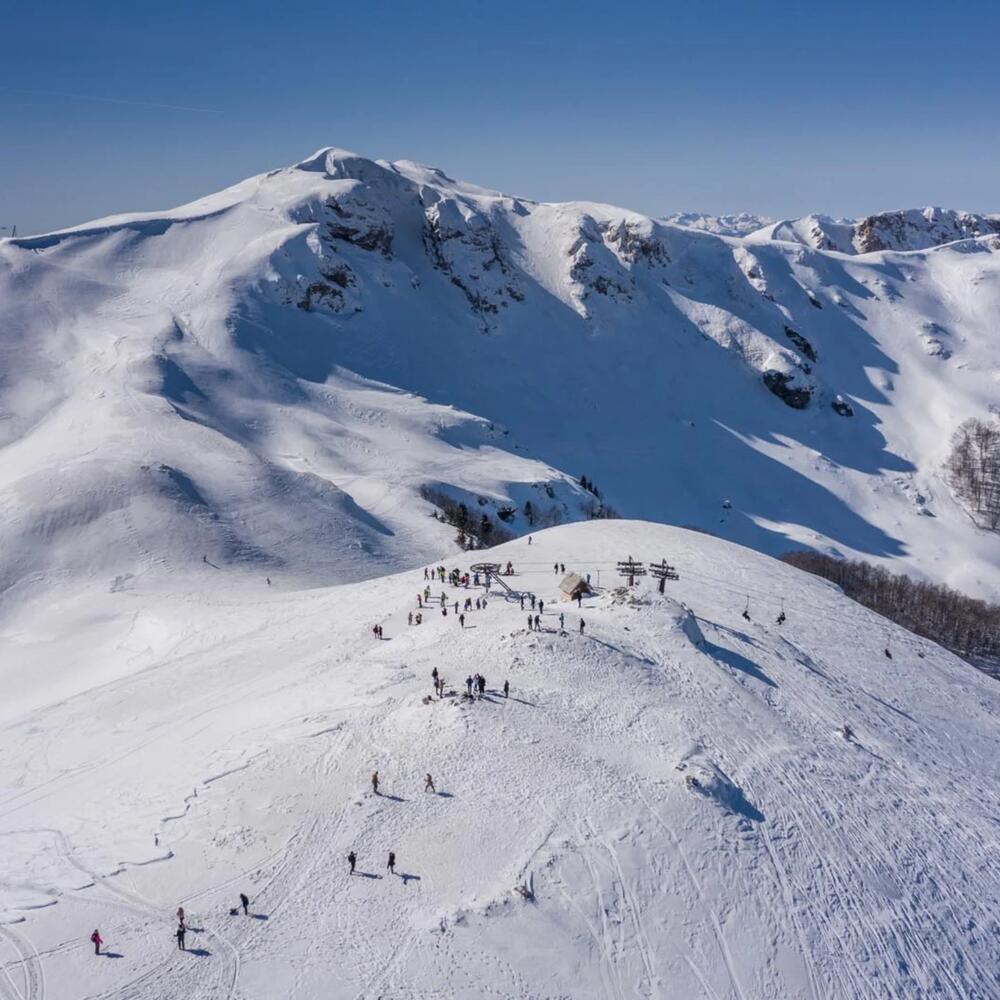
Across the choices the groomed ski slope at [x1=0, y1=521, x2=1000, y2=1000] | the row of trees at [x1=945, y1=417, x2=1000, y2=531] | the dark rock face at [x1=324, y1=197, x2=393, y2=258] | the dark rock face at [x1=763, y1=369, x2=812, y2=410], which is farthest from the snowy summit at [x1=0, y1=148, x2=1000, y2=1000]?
the row of trees at [x1=945, y1=417, x2=1000, y2=531]

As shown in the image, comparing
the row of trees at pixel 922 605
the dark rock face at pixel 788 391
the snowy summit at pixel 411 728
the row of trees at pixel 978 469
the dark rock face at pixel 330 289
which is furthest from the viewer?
the dark rock face at pixel 788 391

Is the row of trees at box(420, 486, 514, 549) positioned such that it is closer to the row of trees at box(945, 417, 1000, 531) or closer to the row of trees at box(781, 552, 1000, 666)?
the row of trees at box(781, 552, 1000, 666)

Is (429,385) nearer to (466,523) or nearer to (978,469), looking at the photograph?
(466,523)

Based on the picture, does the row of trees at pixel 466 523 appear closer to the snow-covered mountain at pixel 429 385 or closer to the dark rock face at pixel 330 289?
the snow-covered mountain at pixel 429 385

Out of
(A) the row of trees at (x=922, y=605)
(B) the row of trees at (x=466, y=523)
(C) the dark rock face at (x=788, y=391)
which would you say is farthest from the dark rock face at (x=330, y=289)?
(C) the dark rock face at (x=788, y=391)

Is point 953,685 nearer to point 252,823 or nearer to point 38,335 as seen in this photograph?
point 252,823
